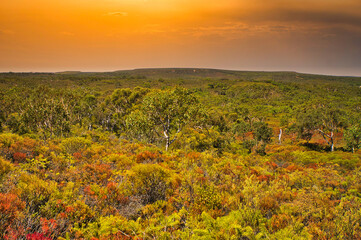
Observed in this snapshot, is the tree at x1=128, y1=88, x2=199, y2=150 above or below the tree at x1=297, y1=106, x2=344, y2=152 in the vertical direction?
above

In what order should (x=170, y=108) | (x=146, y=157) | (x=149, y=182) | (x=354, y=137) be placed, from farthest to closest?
(x=354, y=137) → (x=170, y=108) → (x=146, y=157) → (x=149, y=182)

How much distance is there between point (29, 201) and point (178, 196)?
13.4 feet

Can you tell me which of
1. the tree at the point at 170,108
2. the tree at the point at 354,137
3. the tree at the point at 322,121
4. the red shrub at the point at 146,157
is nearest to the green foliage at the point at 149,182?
the red shrub at the point at 146,157

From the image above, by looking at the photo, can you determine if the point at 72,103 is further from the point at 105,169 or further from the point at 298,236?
the point at 298,236

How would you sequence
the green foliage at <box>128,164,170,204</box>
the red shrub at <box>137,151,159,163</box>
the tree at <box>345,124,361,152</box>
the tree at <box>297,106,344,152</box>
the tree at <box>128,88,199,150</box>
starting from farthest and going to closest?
1. the tree at <box>297,106,344,152</box>
2. the tree at <box>345,124,361,152</box>
3. the tree at <box>128,88,199,150</box>
4. the red shrub at <box>137,151,159,163</box>
5. the green foliage at <box>128,164,170,204</box>

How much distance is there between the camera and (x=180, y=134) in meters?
19.7

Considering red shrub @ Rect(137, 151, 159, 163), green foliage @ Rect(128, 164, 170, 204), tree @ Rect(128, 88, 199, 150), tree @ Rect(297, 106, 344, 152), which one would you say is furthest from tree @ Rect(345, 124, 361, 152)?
green foliage @ Rect(128, 164, 170, 204)

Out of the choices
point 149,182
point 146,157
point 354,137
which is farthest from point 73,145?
point 354,137

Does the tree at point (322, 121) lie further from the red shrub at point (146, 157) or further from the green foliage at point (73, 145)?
the green foliage at point (73, 145)

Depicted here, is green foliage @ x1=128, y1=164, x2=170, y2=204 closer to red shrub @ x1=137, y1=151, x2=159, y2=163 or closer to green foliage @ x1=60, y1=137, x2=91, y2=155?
red shrub @ x1=137, y1=151, x2=159, y2=163

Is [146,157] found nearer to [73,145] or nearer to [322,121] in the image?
[73,145]

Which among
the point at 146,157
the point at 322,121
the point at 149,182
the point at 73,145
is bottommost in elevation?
the point at 322,121

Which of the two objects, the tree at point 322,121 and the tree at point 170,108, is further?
the tree at point 322,121

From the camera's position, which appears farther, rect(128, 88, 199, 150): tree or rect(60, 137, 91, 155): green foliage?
rect(128, 88, 199, 150): tree
